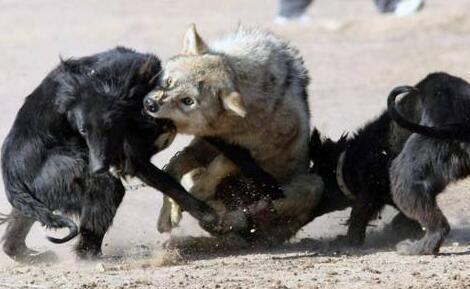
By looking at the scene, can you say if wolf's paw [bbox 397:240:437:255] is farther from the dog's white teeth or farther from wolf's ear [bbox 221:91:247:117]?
the dog's white teeth

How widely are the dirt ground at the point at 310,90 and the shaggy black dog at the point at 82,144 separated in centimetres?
38

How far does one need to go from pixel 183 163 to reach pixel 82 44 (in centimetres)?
827

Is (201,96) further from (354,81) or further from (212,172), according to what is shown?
(354,81)

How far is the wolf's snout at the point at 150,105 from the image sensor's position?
8.30 metres

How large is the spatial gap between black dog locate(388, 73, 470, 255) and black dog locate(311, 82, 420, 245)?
528 millimetres

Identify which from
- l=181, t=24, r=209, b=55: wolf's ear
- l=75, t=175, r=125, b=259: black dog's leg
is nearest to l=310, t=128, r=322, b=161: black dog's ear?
l=181, t=24, r=209, b=55: wolf's ear

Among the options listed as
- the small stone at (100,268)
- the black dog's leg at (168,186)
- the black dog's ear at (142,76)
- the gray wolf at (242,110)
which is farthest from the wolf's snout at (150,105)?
the small stone at (100,268)

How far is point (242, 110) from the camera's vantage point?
852cm

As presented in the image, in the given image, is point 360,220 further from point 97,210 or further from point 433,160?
point 97,210

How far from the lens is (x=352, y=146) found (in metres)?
9.28

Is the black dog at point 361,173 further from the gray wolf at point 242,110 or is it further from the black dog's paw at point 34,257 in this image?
the black dog's paw at point 34,257

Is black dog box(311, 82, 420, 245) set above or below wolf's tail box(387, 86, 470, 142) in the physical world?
below

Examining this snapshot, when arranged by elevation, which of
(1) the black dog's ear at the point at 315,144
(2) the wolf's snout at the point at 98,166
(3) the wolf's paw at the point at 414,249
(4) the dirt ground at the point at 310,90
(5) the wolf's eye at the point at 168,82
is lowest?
(4) the dirt ground at the point at 310,90

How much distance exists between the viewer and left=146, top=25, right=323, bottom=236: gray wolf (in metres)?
8.55
